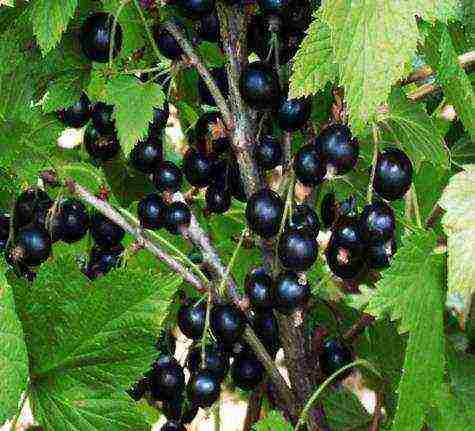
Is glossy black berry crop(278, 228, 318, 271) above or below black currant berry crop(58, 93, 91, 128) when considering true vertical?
below

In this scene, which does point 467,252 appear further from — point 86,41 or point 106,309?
point 86,41

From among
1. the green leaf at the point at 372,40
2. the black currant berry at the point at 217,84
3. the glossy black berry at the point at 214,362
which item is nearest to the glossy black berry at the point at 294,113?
the black currant berry at the point at 217,84

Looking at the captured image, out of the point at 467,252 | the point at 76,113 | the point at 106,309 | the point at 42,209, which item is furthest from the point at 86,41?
the point at 467,252

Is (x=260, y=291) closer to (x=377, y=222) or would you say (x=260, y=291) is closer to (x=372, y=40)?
(x=377, y=222)

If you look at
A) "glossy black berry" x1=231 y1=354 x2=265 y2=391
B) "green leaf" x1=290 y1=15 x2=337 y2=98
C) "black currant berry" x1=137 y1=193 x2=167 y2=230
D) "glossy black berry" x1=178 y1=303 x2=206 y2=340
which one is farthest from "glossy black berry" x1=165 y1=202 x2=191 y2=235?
"green leaf" x1=290 y1=15 x2=337 y2=98

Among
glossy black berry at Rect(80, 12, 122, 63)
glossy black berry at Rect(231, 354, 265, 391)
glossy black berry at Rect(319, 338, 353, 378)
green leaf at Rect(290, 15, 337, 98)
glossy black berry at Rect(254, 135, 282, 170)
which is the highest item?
glossy black berry at Rect(80, 12, 122, 63)

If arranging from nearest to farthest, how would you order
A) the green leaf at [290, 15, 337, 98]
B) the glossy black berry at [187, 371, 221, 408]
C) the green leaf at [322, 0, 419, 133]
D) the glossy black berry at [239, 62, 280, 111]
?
the green leaf at [322, 0, 419, 133] < the green leaf at [290, 15, 337, 98] < the glossy black berry at [239, 62, 280, 111] < the glossy black berry at [187, 371, 221, 408]

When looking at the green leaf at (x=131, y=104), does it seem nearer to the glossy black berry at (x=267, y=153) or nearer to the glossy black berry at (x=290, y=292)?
the glossy black berry at (x=267, y=153)

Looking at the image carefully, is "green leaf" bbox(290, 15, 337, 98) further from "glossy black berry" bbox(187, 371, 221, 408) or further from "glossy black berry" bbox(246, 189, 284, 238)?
"glossy black berry" bbox(187, 371, 221, 408)
